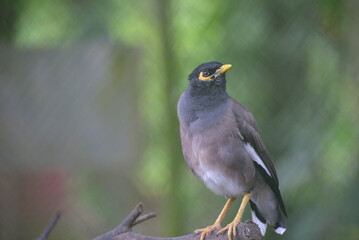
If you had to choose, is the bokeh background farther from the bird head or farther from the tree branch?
the tree branch

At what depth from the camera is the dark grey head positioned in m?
2.02

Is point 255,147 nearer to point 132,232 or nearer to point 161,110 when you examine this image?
point 132,232

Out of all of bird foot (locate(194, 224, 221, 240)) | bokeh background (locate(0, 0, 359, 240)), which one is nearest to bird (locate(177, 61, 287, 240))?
bird foot (locate(194, 224, 221, 240))

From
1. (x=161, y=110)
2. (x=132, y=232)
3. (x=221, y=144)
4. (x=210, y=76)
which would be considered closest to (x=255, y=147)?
(x=221, y=144)

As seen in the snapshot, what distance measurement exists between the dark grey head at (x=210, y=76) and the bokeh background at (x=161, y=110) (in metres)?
0.87

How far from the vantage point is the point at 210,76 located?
202 cm

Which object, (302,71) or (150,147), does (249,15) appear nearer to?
(302,71)

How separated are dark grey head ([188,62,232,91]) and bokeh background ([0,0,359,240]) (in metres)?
0.87

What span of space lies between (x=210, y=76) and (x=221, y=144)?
23cm

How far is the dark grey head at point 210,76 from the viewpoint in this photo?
79.4 inches

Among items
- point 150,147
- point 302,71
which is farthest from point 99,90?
point 302,71

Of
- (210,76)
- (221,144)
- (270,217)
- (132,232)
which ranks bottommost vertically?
(270,217)

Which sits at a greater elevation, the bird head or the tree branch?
the bird head

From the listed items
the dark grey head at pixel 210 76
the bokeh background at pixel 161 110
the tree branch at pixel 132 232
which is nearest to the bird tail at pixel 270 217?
the tree branch at pixel 132 232
